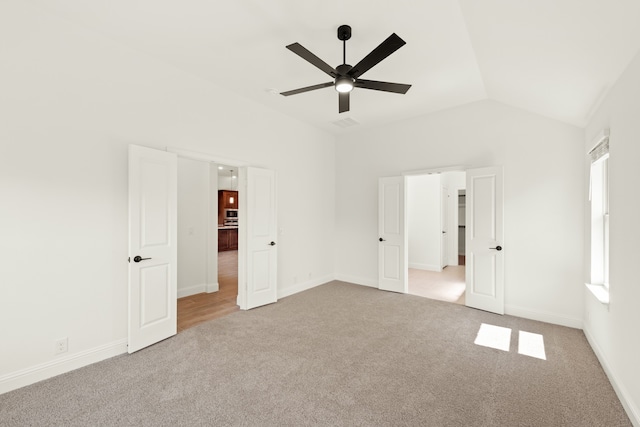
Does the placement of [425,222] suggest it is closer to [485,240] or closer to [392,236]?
[392,236]

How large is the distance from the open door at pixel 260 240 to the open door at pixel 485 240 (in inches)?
119

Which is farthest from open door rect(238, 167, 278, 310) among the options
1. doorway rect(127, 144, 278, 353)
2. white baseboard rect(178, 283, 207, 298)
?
white baseboard rect(178, 283, 207, 298)

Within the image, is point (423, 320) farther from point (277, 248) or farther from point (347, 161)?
point (347, 161)

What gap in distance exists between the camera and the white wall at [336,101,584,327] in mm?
3654

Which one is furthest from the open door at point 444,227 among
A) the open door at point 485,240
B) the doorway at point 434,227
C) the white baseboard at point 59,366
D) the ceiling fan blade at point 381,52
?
the white baseboard at point 59,366

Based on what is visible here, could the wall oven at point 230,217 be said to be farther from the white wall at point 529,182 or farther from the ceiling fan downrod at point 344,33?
the ceiling fan downrod at point 344,33

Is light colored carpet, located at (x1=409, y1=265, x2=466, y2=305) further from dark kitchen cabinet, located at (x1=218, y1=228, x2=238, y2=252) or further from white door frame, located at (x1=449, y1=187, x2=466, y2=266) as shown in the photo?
dark kitchen cabinet, located at (x1=218, y1=228, x2=238, y2=252)

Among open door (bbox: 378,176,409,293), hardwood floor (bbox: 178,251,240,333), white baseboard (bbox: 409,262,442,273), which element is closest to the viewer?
hardwood floor (bbox: 178,251,240,333)

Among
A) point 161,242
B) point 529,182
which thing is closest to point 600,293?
point 529,182

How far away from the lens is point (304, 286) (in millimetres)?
5328

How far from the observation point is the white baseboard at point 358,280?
5566 mm

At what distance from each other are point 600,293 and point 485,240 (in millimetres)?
1433

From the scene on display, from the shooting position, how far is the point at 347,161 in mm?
5969

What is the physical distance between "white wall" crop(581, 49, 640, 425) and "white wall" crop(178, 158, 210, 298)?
5.26 m
